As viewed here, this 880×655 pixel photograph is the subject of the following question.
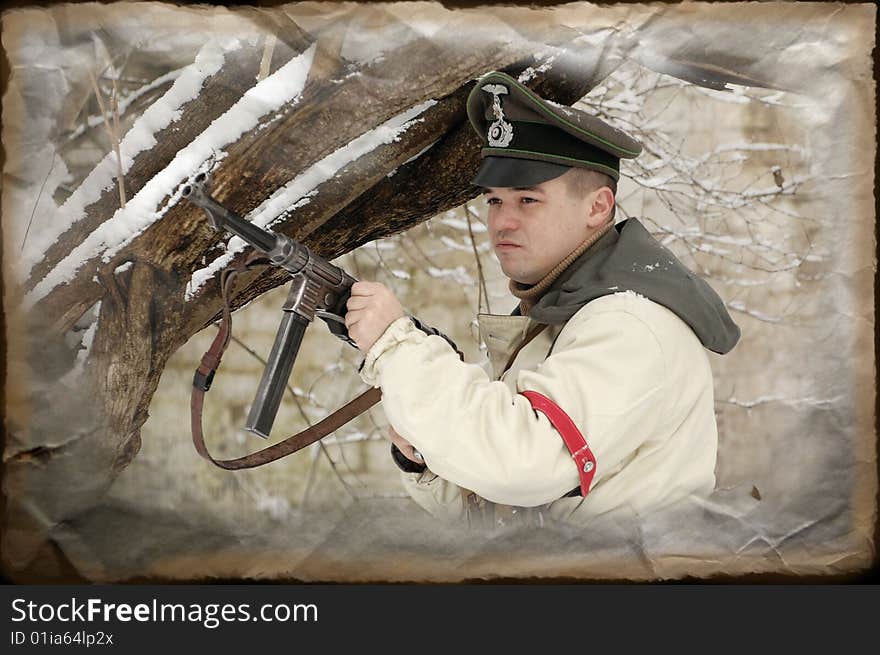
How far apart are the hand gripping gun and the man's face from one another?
0.41 m

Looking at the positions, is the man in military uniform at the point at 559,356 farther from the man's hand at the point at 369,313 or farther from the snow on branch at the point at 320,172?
the snow on branch at the point at 320,172

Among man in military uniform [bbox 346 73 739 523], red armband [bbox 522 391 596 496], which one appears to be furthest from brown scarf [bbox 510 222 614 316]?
red armband [bbox 522 391 596 496]

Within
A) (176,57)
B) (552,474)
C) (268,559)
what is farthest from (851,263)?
(176,57)

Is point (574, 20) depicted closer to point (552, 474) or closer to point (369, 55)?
point (369, 55)

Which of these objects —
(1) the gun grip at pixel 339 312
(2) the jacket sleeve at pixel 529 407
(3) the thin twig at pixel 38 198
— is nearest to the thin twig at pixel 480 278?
(1) the gun grip at pixel 339 312

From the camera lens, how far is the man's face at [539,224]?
2.08 meters

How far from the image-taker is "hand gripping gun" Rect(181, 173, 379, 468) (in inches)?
77.3

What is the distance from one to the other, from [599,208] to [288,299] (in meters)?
0.81

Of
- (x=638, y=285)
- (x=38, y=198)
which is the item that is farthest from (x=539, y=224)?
(x=38, y=198)

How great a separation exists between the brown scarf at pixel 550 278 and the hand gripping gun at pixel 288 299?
1.48ft

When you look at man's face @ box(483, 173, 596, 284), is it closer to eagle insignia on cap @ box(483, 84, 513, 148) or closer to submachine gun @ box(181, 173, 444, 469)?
eagle insignia on cap @ box(483, 84, 513, 148)

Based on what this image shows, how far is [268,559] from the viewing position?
235cm

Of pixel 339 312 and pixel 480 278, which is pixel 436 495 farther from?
pixel 480 278

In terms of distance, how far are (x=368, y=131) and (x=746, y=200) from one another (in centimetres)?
121
